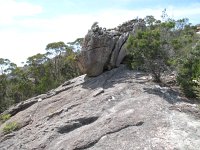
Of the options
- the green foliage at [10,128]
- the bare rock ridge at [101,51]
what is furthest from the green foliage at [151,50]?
the green foliage at [10,128]

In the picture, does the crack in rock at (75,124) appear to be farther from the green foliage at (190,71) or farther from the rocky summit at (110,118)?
the green foliage at (190,71)

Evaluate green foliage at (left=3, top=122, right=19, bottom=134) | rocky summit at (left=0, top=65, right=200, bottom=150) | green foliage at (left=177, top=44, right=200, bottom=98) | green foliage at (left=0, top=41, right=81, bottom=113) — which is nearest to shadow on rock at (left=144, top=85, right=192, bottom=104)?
rocky summit at (left=0, top=65, right=200, bottom=150)

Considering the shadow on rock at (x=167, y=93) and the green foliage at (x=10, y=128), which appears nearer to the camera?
the shadow on rock at (x=167, y=93)

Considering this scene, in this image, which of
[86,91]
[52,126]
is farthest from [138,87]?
[52,126]

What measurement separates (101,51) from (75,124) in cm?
542

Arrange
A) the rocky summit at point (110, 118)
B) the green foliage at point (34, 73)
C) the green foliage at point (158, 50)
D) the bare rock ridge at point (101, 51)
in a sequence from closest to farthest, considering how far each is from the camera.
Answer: the rocky summit at point (110, 118)
the green foliage at point (158, 50)
the bare rock ridge at point (101, 51)
the green foliage at point (34, 73)

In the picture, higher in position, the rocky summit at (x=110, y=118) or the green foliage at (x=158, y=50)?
the green foliage at (x=158, y=50)

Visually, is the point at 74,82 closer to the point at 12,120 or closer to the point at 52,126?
the point at 12,120

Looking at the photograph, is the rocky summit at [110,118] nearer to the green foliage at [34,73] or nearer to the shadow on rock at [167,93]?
the shadow on rock at [167,93]

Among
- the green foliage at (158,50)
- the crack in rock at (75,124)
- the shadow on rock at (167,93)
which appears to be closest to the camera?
the crack in rock at (75,124)

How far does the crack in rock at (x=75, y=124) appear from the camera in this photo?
12711 millimetres

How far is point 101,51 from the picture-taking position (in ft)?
56.8

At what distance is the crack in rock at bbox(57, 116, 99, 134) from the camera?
12.7 metres

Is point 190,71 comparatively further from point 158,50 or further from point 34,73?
point 34,73
